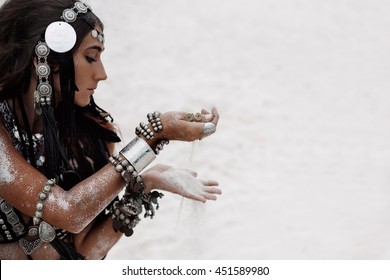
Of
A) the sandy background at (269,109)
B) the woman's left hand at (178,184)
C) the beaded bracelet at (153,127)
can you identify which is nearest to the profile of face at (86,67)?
the beaded bracelet at (153,127)

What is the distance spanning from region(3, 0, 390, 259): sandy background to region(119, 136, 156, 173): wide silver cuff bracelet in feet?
4.93

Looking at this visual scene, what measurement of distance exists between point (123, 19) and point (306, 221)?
2.25 m

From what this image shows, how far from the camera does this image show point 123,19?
5.12 m

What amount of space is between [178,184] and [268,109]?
2882mm

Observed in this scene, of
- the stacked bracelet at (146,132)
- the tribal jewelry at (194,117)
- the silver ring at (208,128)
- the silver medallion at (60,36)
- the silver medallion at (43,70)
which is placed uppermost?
the silver medallion at (60,36)

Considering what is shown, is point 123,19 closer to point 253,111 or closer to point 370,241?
point 253,111

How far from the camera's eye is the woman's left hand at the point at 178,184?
2.01 metres

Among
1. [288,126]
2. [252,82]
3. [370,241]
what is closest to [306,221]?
[370,241]

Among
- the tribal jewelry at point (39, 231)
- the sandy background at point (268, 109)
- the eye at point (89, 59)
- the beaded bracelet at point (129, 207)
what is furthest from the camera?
the sandy background at point (268, 109)

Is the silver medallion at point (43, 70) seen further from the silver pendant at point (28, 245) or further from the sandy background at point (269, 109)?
the sandy background at point (269, 109)

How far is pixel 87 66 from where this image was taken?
1937 mm

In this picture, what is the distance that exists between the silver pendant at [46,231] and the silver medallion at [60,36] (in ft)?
1.70

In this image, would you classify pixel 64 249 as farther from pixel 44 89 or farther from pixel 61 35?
pixel 61 35

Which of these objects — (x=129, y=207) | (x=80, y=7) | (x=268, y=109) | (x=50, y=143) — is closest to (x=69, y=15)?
(x=80, y=7)
